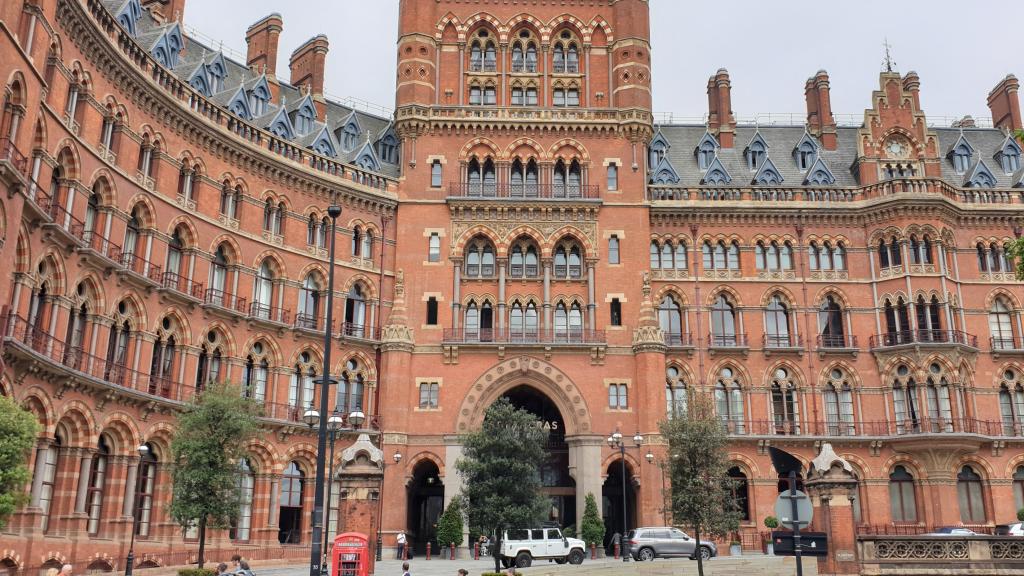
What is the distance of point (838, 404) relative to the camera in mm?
50938

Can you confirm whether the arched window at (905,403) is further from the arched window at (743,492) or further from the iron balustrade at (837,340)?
the arched window at (743,492)

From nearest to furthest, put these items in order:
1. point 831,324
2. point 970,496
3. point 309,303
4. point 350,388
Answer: point 309,303
point 350,388
point 970,496
point 831,324

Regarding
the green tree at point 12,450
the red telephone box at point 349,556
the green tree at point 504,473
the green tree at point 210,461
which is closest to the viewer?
the green tree at point 12,450

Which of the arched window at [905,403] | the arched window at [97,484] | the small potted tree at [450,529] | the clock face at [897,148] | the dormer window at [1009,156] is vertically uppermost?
the dormer window at [1009,156]

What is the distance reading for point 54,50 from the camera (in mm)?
31078

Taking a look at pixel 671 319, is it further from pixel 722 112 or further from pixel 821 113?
pixel 821 113

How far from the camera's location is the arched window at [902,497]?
48.9 m

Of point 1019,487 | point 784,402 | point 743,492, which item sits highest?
point 784,402

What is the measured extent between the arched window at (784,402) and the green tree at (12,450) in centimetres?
3784

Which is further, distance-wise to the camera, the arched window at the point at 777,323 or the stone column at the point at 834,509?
the arched window at the point at 777,323

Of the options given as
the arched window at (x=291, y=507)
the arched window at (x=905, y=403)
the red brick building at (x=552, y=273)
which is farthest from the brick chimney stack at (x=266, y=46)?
the arched window at (x=905, y=403)

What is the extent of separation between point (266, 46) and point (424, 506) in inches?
1077

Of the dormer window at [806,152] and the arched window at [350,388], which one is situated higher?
the dormer window at [806,152]

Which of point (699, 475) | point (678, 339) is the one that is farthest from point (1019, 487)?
point (699, 475)
